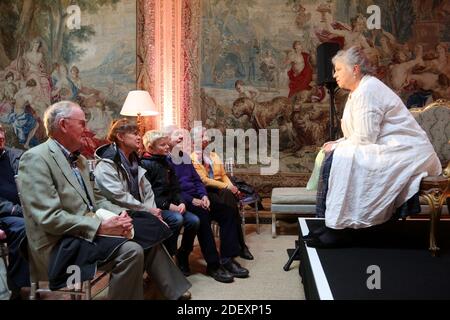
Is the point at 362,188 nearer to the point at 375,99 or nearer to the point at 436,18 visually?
the point at 375,99

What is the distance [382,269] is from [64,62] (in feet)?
21.3

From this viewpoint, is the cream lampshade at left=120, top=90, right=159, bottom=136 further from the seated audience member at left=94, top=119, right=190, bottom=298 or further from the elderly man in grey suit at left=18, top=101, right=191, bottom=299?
the elderly man in grey suit at left=18, top=101, right=191, bottom=299

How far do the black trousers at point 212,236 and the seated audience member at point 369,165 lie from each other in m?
0.97

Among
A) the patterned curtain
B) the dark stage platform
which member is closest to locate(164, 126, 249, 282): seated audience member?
the dark stage platform

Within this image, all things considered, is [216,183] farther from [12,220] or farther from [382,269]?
[382,269]

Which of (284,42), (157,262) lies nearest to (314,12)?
(284,42)

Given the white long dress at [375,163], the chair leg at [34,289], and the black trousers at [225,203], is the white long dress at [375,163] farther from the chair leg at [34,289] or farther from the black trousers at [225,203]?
the chair leg at [34,289]

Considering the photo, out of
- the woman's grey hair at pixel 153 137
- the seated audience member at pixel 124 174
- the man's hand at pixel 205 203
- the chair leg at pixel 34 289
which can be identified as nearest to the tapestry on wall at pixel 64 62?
the woman's grey hair at pixel 153 137

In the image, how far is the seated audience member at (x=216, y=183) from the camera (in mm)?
4215

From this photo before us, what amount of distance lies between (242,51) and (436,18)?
3163 millimetres

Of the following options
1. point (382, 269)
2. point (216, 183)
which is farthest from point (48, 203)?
point (216, 183)

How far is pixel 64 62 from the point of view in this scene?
7.14 meters

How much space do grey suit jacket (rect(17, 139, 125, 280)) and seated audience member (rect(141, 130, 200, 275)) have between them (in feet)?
4.24

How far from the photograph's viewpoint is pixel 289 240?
204 inches
